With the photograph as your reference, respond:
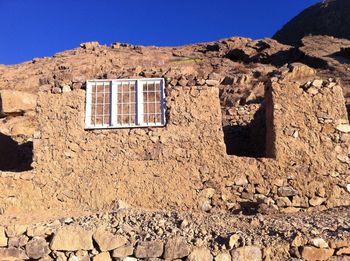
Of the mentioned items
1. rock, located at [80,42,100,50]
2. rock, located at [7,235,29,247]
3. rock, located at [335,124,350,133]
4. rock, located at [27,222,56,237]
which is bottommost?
rock, located at [7,235,29,247]

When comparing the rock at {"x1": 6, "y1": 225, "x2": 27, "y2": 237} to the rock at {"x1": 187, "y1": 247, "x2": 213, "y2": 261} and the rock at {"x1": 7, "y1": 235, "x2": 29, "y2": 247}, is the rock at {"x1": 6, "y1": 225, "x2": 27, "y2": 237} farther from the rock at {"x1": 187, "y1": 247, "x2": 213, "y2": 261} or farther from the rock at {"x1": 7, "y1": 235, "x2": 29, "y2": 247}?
the rock at {"x1": 187, "y1": 247, "x2": 213, "y2": 261}

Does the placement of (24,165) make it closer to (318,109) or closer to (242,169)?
(242,169)

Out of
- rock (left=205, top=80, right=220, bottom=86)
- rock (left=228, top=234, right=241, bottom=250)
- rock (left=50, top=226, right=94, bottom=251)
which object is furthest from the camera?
rock (left=205, top=80, right=220, bottom=86)

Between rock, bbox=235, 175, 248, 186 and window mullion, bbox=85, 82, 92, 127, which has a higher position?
window mullion, bbox=85, 82, 92, 127

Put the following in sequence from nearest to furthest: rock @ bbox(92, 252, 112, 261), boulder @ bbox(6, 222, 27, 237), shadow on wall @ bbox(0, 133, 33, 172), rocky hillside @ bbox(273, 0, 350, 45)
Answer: rock @ bbox(92, 252, 112, 261) → boulder @ bbox(6, 222, 27, 237) → shadow on wall @ bbox(0, 133, 33, 172) → rocky hillside @ bbox(273, 0, 350, 45)

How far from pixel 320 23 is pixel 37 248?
4129cm

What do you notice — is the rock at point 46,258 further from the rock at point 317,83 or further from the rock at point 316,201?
the rock at point 317,83

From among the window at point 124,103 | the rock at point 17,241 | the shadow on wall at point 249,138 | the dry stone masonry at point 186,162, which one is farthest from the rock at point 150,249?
the shadow on wall at point 249,138

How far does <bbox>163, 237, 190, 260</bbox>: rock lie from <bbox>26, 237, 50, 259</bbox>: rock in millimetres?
1828

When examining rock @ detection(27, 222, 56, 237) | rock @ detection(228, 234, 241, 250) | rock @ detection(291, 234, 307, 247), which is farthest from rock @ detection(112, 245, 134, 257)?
rock @ detection(291, 234, 307, 247)

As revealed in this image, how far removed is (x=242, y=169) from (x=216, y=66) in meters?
19.2

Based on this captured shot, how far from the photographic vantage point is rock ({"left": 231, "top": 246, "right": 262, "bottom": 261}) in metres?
6.25

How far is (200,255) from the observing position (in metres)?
6.36

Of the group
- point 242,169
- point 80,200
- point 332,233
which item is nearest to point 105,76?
point 80,200
